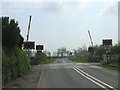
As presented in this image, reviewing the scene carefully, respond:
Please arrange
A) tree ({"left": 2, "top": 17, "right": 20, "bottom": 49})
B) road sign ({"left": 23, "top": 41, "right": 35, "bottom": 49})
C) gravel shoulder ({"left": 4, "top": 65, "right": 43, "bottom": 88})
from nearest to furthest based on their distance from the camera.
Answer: gravel shoulder ({"left": 4, "top": 65, "right": 43, "bottom": 88}), tree ({"left": 2, "top": 17, "right": 20, "bottom": 49}), road sign ({"left": 23, "top": 41, "right": 35, "bottom": 49})

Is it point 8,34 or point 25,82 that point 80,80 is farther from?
point 8,34

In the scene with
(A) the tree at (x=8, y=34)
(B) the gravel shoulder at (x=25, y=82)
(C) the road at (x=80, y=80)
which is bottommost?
(B) the gravel shoulder at (x=25, y=82)

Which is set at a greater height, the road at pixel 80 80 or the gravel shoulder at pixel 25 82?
the road at pixel 80 80

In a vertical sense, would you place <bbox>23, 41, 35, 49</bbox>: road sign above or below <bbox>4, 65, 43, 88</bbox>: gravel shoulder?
above

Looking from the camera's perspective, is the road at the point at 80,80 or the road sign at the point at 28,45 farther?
the road sign at the point at 28,45

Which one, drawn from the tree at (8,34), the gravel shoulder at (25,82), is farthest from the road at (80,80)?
the tree at (8,34)

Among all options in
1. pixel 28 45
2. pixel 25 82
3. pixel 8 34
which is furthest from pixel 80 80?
pixel 28 45

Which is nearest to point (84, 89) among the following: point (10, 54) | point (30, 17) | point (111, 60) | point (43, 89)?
point (43, 89)

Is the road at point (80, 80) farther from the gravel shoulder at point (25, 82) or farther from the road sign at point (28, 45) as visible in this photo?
the road sign at point (28, 45)

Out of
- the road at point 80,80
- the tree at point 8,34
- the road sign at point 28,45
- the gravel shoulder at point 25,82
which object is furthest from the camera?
the road sign at point 28,45

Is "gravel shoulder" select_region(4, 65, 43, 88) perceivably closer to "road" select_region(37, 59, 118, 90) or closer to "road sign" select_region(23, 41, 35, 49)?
"road" select_region(37, 59, 118, 90)

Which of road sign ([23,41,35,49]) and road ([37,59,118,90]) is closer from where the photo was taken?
road ([37,59,118,90])

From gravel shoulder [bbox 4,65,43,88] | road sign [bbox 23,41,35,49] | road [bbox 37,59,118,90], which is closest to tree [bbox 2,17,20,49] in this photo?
gravel shoulder [bbox 4,65,43,88]

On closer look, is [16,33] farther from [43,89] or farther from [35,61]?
[35,61]
